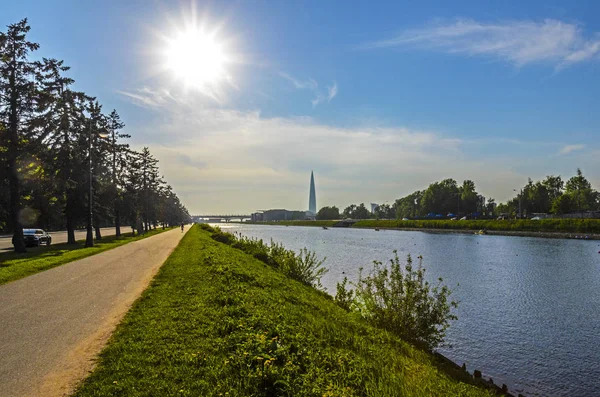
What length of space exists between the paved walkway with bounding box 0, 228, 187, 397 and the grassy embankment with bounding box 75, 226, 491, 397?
466 millimetres

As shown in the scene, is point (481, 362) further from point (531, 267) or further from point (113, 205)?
point (113, 205)

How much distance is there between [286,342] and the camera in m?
7.50

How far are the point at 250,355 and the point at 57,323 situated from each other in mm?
6085

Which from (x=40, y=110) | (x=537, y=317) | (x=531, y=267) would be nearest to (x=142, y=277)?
(x=537, y=317)

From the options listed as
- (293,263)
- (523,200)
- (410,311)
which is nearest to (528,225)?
(523,200)

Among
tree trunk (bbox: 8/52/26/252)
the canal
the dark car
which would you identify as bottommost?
the canal

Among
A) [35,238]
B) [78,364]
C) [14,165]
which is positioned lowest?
[78,364]

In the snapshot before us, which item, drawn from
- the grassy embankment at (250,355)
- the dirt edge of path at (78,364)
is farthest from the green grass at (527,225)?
the dirt edge of path at (78,364)

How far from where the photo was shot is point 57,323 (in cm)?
973

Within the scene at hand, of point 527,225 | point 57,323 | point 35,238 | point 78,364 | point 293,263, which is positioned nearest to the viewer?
point 78,364

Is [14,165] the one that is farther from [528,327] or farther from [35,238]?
[528,327]

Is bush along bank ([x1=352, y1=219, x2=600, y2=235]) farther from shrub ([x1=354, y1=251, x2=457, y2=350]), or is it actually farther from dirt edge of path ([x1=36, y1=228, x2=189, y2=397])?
dirt edge of path ([x1=36, y1=228, x2=189, y2=397])

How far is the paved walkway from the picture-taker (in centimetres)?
645

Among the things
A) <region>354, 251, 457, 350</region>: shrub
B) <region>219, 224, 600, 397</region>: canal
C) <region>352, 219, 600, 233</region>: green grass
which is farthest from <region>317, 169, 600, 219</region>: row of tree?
<region>354, 251, 457, 350</region>: shrub
